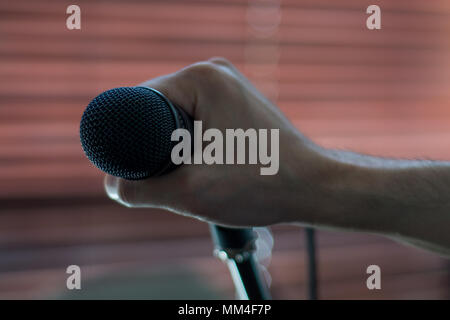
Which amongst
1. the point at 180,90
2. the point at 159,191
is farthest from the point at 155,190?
the point at 180,90

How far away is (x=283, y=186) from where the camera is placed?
0.55 meters

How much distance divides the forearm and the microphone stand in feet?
0.37

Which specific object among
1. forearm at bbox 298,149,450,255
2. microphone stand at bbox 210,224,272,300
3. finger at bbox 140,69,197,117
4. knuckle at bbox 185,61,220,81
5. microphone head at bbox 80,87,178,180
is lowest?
microphone stand at bbox 210,224,272,300

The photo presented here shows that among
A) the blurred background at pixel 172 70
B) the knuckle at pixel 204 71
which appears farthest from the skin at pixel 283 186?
the blurred background at pixel 172 70

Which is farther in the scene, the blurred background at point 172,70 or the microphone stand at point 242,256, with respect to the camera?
the blurred background at point 172,70

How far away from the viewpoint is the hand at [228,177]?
0.52m

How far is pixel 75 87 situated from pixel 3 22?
0.43m

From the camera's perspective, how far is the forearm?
57cm

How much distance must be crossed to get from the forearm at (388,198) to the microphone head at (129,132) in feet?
0.78

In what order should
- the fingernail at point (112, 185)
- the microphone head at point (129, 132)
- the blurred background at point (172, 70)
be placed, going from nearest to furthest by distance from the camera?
Answer: the microphone head at point (129, 132), the fingernail at point (112, 185), the blurred background at point (172, 70)

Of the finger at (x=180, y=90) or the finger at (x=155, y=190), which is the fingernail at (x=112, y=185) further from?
the finger at (x=180, y=90)

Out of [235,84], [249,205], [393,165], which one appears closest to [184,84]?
[235,84]

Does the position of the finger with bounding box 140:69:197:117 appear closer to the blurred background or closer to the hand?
the hand

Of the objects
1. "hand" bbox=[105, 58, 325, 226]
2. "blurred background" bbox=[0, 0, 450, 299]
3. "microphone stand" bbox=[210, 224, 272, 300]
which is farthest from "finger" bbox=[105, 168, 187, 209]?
"blurred background" bbox=[0, 0, 450, 299]
